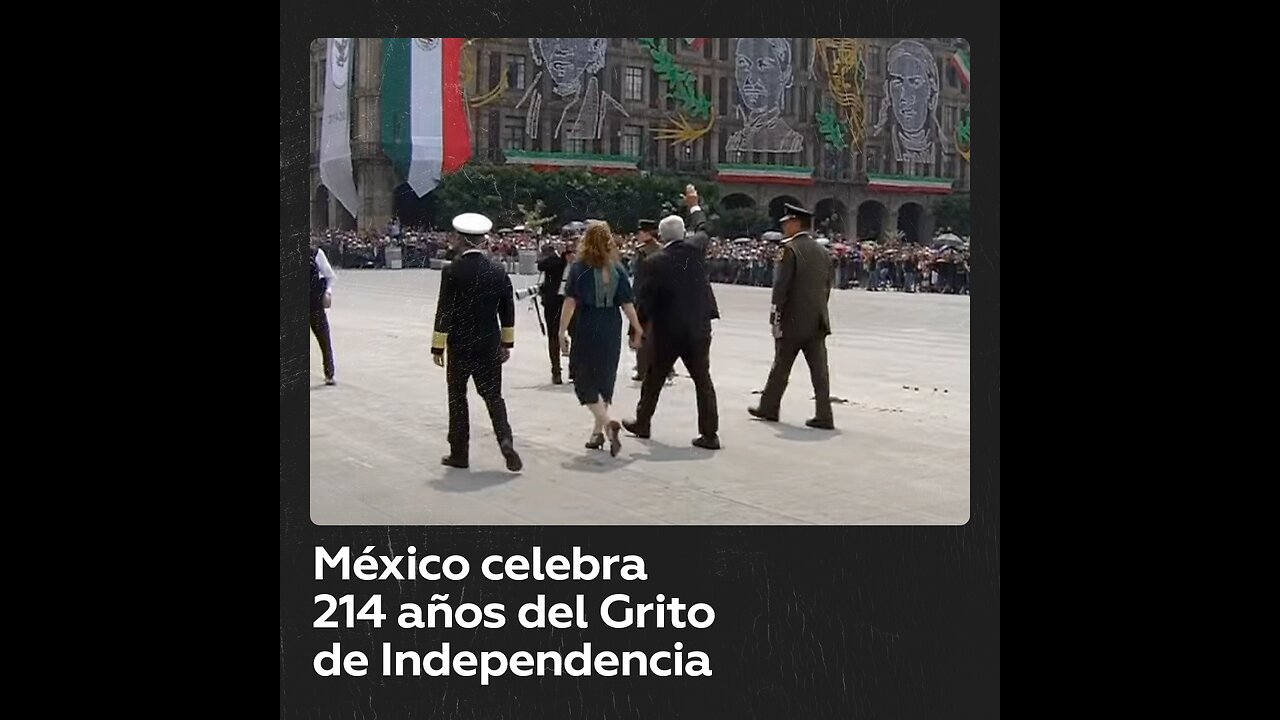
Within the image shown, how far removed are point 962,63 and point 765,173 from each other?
121 centimetres

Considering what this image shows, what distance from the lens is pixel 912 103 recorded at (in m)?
5.48

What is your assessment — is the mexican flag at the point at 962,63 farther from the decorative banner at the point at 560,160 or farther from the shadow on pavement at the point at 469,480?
the shadow on pavement at the point at 469,480

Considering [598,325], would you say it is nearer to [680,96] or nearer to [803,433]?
[803,433]

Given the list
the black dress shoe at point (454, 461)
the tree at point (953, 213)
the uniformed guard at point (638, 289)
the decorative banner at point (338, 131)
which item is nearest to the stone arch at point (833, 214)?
the tree at point (953, 213)

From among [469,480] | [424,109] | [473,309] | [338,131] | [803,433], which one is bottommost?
[469,480]

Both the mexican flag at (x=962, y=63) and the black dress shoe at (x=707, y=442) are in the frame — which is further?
the black dress shoe at (x=707, y=442)

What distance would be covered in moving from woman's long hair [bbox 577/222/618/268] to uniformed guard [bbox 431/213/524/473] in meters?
0.53

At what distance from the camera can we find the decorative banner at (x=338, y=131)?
5.28 metres

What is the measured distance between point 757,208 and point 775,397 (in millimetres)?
1237

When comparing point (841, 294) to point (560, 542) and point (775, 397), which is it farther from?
point (560, 542)

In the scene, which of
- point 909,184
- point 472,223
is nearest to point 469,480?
point 472,223

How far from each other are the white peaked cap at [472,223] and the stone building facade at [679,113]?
33 centimetres

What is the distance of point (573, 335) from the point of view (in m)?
7.32

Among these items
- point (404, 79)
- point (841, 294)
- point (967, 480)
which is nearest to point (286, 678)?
point (404, 79)
